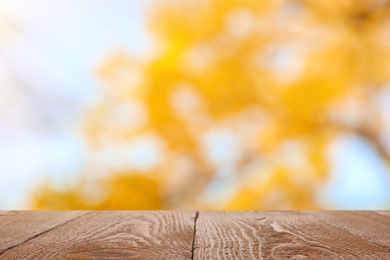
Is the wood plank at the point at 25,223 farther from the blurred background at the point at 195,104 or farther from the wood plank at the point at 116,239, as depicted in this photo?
the blurred background at the point at 195,104

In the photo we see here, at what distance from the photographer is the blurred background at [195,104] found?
2678mm

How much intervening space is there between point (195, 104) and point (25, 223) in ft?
6.70

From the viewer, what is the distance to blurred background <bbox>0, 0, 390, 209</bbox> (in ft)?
8.79

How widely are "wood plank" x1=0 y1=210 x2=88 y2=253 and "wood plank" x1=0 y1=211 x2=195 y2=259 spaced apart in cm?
3

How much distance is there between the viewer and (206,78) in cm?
278

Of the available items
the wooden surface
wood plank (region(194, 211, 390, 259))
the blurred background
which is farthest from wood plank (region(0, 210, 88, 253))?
the blurred background

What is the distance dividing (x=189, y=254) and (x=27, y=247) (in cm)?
21

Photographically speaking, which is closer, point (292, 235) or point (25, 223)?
point (292, 235)

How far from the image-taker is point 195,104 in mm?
2762

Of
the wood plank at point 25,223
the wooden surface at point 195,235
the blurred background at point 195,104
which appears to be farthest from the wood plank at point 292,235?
the blurred background at point 195,104

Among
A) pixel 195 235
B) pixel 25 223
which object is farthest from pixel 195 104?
pixel 195 235

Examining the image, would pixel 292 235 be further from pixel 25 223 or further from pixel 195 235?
pixel 25 223

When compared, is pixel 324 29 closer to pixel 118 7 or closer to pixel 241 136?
pixel 241 136

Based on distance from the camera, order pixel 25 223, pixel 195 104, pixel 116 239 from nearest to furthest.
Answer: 1. pixel 116 239
2. pixel 25 223
3. pixel 195 104
